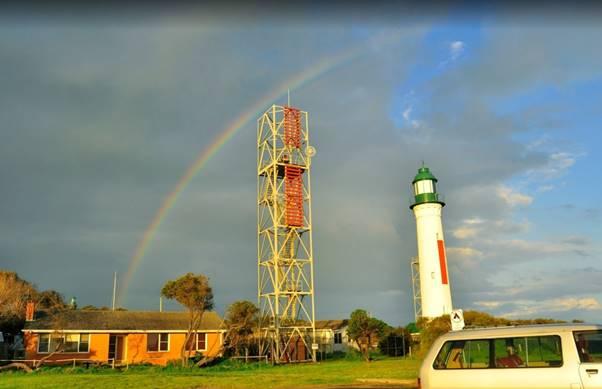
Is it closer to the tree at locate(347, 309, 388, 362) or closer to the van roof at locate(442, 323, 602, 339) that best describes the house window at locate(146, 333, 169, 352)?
the tree at locate(347, 309, 388, 362)

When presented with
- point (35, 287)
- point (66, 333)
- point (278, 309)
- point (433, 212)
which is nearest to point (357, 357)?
point (278, 309)

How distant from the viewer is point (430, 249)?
50844 millimetres

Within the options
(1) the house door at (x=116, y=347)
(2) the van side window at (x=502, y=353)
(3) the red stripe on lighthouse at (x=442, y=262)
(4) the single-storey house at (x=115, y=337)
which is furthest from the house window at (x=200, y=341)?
(2) the van side window at (x=502, y=353)

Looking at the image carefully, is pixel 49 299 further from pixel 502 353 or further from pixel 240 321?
pixel 502 353

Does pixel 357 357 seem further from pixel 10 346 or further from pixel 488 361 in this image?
pixel 488 361

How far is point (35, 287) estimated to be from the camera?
58844 mm

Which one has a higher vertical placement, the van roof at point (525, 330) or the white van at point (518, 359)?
the van roof at point (525, 330)

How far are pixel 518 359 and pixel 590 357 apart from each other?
1.08m

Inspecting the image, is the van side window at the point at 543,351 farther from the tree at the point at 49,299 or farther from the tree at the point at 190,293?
the tree at the point at 49,299

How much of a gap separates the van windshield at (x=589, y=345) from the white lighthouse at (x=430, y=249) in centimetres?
4140

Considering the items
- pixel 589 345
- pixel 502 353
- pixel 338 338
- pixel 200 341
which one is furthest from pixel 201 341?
pixel 589 345

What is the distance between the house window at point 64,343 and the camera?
37.1m

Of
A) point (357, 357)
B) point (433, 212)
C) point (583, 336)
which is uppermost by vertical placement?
point (433, 212)

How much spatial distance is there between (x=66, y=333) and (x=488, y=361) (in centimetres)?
3571
